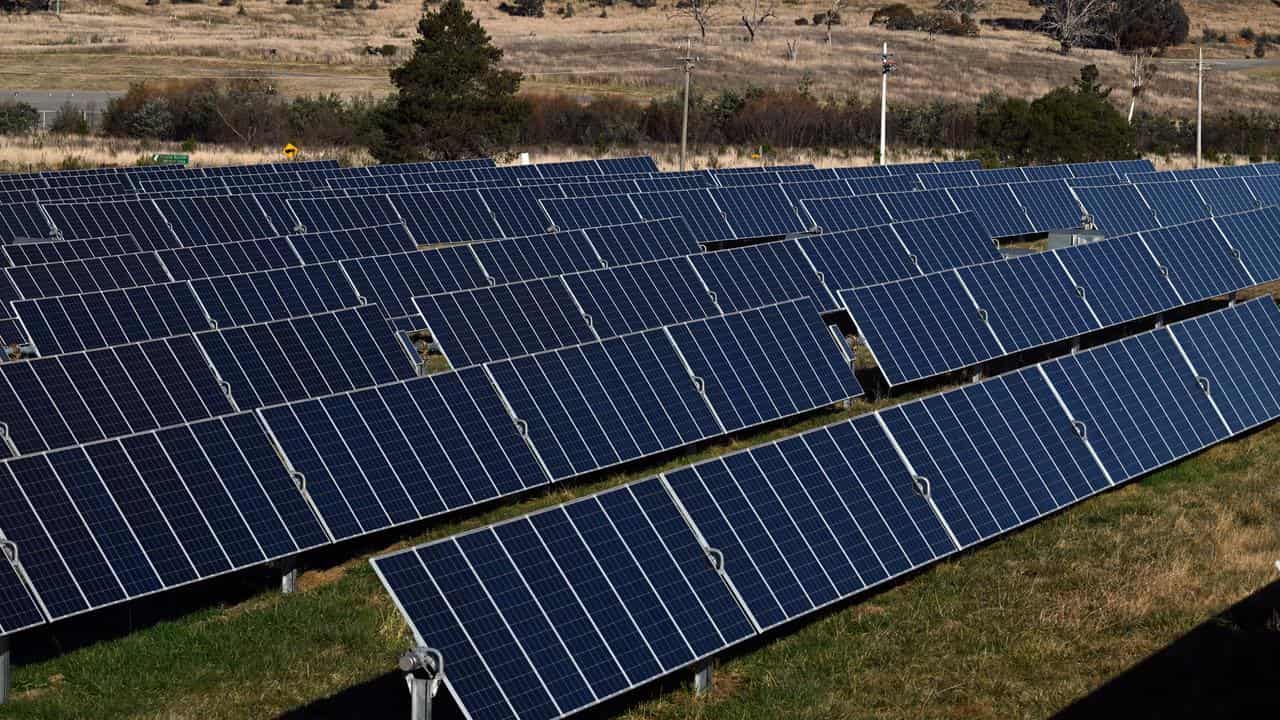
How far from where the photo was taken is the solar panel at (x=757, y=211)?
40.1 m

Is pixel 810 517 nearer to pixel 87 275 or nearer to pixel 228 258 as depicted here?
pixel 87 275

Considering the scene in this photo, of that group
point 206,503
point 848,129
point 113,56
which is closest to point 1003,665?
point 206,503

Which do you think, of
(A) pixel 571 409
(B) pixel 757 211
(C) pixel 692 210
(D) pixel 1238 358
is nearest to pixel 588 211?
(C) pixel 692 210

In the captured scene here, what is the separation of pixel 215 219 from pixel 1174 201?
26044 millimetres

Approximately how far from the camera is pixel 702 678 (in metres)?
14.7

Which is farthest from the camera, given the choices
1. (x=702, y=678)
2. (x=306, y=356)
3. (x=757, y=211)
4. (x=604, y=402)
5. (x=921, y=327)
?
(x=757, y=211)

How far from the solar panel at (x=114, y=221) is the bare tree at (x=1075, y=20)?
10771cm

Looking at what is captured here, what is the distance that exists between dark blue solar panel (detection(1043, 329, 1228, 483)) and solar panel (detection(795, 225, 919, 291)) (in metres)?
8.26

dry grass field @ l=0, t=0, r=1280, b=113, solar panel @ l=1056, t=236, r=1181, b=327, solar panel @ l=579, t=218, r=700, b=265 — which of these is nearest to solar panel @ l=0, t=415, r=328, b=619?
solar panel @ l=579, t=218, r=700, b=265

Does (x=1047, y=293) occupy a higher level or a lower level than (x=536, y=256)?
higher

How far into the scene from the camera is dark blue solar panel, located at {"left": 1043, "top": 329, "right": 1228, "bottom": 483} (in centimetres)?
2088

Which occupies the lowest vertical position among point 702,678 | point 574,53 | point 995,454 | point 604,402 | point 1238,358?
point 574,53

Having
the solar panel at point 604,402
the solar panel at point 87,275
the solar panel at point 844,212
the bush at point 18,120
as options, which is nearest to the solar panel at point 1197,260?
the solar panel at point 844,212

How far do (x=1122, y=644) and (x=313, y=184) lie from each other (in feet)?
113
